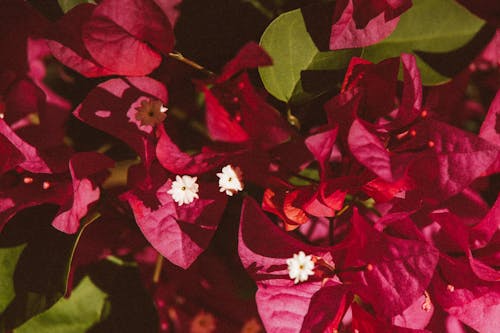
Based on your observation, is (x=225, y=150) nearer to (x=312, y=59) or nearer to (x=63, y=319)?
(x=312, y=59)

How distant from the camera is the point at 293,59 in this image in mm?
773

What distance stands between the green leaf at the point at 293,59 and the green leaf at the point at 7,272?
0.43 meters

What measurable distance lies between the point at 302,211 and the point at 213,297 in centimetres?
42

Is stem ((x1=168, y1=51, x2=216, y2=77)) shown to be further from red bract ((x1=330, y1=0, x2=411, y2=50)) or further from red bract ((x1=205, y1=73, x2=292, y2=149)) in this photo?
red bract ((x1=330, y1=0, x2=411, y2=50))

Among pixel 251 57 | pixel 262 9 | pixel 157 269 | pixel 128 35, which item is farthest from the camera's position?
pixel 157 269

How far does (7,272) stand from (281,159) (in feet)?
1.35

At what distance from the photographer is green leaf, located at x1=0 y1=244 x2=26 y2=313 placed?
0.80 meters

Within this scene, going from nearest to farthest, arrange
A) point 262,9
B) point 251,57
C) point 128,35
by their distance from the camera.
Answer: point 251,57
point 128,35
point 262,9

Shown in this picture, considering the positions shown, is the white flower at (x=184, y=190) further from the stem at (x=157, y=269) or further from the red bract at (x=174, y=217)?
the stem at (x=157, y=269)

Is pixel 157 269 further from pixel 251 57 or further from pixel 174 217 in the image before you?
pixel 251 57

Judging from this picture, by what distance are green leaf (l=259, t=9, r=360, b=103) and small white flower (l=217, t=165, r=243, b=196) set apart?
117 millimetres

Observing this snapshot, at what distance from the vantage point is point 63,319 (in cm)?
91

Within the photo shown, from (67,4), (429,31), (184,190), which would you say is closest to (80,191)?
(184,190)

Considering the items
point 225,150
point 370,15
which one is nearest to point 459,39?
point 370,15
